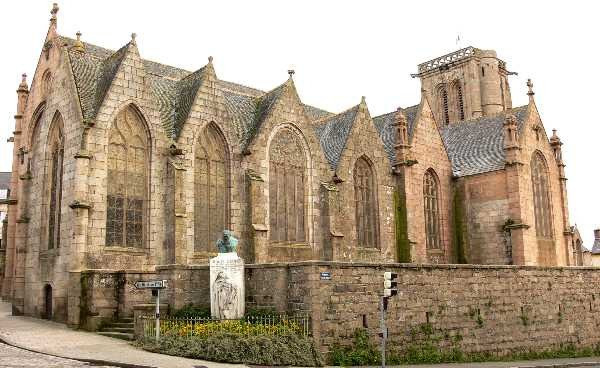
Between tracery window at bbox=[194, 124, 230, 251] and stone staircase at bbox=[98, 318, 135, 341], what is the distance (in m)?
5.41

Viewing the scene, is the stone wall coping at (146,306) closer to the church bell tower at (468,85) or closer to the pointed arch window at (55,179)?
the pointed arch window at (55,179)

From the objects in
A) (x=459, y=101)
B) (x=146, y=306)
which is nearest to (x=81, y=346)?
(x=146, y=306)

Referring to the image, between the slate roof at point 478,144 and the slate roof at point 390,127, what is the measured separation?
440cm

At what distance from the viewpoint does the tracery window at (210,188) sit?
2828 centimetres

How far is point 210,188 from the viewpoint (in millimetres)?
28953

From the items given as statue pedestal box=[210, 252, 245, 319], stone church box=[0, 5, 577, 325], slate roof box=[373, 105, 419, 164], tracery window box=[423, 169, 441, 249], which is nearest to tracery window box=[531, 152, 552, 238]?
stone church box=[0, 5, 577, 325]

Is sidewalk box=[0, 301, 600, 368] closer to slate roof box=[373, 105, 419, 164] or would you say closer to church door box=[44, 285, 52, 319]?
church door box=[44, 285, 52, 319]

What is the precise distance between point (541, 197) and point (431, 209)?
24.7 feet

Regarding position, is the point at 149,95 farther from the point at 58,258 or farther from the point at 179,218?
the point at 58,258

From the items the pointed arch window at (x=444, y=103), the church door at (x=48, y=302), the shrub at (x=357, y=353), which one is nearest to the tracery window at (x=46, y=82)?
the church door at (x=48, y=302)

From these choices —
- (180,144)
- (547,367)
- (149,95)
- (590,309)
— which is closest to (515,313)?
(547,367)

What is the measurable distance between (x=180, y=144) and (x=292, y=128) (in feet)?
21.6

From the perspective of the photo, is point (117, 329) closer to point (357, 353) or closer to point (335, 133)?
point (357, 353)

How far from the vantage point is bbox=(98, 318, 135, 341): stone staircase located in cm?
2159
